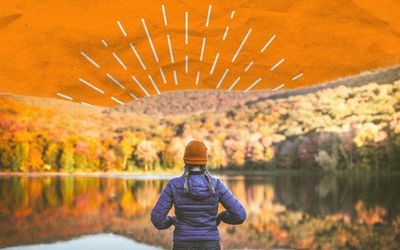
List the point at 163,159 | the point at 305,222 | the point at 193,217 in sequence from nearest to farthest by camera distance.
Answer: the point at 193,217, the point at 305,222, the point at 163,159

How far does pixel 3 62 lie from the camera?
15.7 ft

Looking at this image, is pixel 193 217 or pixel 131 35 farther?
pixel 131 35

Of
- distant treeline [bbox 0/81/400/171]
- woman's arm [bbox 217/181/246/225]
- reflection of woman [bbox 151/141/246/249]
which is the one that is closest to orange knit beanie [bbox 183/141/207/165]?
reflection of woman [bbox 151/141/246/249]

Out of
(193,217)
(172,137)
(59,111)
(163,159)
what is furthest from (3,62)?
(59,111)

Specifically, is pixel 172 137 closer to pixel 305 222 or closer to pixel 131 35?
pixel 305 222

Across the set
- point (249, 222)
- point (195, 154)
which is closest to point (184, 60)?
point (195, 154)

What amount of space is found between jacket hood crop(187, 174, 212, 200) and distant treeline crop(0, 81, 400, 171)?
574 inches

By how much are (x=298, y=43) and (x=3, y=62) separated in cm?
230

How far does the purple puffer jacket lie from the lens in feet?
10.1

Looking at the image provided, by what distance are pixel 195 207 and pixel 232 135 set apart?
787 inches

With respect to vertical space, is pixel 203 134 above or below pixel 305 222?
above

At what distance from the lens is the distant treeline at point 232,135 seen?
747 inches

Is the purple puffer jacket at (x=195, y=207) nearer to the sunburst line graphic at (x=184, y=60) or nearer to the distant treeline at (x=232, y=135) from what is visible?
the sunburst line graphic at (x=184, y=60)
